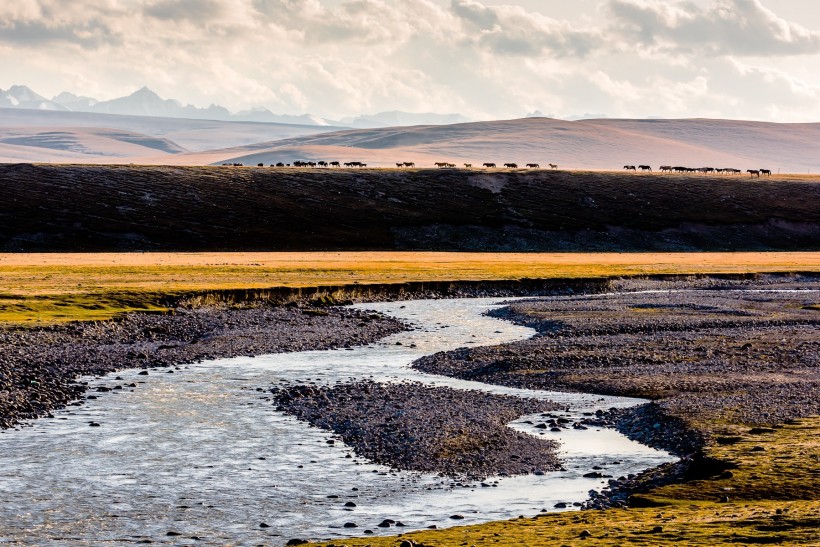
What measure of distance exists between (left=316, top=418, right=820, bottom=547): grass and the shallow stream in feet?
6.83

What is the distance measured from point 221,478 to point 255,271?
201 ft

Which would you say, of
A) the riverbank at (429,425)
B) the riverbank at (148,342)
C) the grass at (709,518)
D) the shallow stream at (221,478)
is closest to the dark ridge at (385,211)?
the riverbank at (148,342)

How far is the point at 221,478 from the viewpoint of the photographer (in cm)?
2722

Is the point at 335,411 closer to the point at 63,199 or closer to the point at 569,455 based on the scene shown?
the point at 569,455

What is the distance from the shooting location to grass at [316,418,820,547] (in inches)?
781

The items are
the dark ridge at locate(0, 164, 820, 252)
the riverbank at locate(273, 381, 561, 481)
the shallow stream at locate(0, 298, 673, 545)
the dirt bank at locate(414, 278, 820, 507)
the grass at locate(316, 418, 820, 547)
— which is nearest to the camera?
the grass at locate(316, 418, 820, 547)

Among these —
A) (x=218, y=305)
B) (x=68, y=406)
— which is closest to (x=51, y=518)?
(x=68, y=406)

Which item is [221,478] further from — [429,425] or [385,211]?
[385,211]

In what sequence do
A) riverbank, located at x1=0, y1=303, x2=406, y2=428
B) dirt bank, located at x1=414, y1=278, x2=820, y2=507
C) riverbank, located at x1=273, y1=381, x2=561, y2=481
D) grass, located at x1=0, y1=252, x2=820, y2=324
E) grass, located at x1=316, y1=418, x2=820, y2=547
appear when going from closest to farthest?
1. grass, located at x1=316, y1=418, x2=820, y2=547
2. riverbank, located at x1=273, y1=381, x2=561, y2=481
3. dirt bank, located at x1=414, y1=278, x2=820, y2=507
4. riverbank, located at x1=0, y1=303, x2=406, y2=428
5. grass, located at x1=0, y1=252, x2=820, y2=324

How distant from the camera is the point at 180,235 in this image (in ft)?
426

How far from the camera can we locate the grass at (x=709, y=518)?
781 inches

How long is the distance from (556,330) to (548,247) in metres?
83.2

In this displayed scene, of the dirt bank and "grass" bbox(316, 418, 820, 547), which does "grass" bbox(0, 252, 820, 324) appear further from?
"grass" bbox(316, 418, 820, 547)

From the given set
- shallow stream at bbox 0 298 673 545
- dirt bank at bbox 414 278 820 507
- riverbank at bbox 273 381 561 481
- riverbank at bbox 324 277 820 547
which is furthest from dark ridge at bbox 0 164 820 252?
shallow stream at bbox 0 298 673 545
